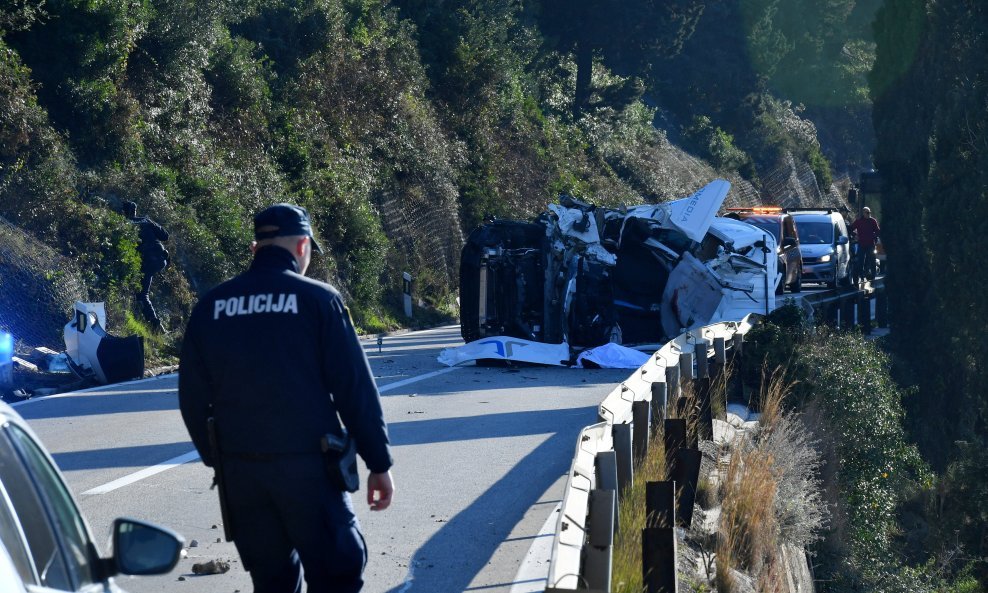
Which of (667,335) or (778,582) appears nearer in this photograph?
(778,582)

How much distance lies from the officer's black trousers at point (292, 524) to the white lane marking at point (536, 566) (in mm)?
1996

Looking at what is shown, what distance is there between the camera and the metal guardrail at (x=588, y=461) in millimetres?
4570

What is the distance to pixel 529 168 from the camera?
42.6 m

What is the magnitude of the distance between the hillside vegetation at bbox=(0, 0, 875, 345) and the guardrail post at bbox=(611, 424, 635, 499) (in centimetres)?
1210

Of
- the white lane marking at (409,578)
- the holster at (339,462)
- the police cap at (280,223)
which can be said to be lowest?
the white lane marking at (409,578)

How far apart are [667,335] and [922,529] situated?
4986 millimetres

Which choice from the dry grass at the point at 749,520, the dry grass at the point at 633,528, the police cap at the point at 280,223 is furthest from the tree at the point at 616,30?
the police cap at the point at 280,223

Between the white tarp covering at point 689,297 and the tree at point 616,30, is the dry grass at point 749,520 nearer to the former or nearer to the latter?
the white tarp covering at point 689,297

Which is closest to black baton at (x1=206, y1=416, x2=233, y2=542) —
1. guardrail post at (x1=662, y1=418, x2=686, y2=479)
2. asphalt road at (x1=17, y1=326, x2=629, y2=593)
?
asphalt road at (x1=17, y1=326, x2=629, y2=593)

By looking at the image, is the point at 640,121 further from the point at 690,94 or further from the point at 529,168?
the point at 529,168

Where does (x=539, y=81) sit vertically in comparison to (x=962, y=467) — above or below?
above

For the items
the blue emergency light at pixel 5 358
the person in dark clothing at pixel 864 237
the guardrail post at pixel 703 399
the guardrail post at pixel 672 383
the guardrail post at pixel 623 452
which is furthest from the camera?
the person in dark clothing at pixel 864 237

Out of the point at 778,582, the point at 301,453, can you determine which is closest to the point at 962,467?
the point at 778,582

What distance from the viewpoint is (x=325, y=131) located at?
30.1m
